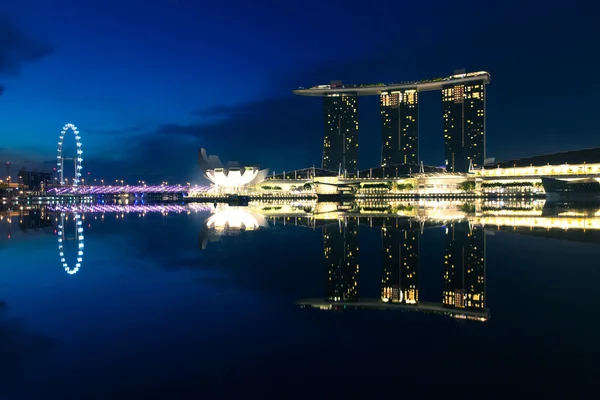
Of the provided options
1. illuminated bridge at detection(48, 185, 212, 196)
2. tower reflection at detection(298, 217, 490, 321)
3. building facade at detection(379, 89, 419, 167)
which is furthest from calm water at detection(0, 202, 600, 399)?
building facade at detection(379, 89, 419, 167)

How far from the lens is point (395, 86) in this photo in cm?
12200

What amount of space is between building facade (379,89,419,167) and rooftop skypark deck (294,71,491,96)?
2341 millimetres

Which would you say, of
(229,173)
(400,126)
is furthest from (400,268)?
(400,126)

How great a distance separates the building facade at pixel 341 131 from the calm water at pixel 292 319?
119 m

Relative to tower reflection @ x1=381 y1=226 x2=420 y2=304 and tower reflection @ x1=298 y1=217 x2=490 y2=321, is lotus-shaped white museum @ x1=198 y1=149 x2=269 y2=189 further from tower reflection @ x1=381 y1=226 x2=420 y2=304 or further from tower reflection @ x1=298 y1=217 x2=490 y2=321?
tower reflection @ x1=298 y1=217 x2=490 y2=321

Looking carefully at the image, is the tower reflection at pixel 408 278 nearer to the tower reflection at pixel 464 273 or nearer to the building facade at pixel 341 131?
the tower reflection at pixel 464 273

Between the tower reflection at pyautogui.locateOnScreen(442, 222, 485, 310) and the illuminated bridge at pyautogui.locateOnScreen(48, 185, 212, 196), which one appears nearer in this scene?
the tower reflection at pyautogui.locateOnScreen(442, 222, 485, 310)

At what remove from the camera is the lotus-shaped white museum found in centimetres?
8906

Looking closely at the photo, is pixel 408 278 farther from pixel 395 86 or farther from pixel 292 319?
pixel 395 86

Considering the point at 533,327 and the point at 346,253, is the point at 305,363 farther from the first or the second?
the point at 346,253

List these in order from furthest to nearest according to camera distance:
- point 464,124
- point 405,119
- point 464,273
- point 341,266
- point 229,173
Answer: point 405,119 < point 464,124 < point 229,173 < point 341,266 < point 464,273

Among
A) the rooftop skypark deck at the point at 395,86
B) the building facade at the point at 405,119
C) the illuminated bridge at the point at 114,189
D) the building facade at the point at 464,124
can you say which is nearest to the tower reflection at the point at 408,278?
the illuminated bridge at the point at 114,189

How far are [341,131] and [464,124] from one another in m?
34.8

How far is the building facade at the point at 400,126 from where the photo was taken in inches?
4889
